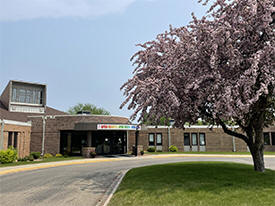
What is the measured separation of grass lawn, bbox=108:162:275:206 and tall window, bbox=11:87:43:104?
37.0 metres

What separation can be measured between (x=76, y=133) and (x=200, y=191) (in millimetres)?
25984

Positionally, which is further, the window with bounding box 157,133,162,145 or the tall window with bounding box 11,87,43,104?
the tall window with bounding box 11,87,43,104

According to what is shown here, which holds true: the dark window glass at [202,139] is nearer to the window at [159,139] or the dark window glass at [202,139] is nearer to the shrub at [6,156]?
the window at [159,139]

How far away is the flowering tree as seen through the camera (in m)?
9.44

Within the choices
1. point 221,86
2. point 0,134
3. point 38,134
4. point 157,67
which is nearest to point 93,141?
point 38,134

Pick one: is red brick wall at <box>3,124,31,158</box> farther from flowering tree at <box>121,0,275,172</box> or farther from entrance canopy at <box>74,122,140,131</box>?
flowering tree at <box>121,0,275,172</box>

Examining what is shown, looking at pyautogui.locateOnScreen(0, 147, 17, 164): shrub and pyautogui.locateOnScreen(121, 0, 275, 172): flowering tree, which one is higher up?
pyautogui.locateOnScreen(121, 0, 275, 172): flowering tree

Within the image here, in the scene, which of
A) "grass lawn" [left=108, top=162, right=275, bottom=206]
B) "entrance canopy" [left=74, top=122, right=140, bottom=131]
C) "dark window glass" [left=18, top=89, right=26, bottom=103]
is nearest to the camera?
"grass lawn" [left=108, top=162, right=275, bottom=206]

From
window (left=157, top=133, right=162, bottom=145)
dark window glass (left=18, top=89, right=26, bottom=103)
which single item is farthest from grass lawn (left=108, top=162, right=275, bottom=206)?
dark window glass (left=18, top=89, right=26, bottom=103)

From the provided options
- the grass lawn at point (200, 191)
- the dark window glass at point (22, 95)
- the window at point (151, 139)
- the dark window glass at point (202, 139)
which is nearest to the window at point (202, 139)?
the dark window glass at point (202, 139)

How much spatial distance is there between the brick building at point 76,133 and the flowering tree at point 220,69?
19.2 m

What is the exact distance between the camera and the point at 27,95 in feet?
141

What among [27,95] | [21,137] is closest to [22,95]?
[27,95]

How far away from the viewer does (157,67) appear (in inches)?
466
